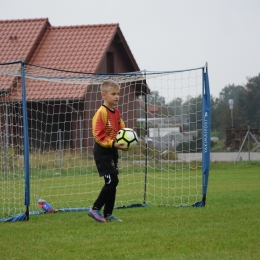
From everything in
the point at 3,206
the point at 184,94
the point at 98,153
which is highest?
the point at 184,94

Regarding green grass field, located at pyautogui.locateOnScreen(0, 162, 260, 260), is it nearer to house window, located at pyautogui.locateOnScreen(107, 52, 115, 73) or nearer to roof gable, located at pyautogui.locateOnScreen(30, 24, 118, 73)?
roof gable, located at pyautogui.locateOnScreen(30, 24, 118, 73)

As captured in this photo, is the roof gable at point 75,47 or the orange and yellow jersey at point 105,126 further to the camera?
the roof gable at point 75,47

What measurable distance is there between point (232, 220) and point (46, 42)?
2535cm

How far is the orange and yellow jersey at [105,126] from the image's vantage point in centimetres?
994

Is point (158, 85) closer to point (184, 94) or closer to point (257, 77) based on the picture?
point (184, 94)

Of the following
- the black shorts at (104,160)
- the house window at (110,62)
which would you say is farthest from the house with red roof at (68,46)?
the black shorts at (104,160)

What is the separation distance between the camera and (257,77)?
48.4 metres

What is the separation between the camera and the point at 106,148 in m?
10.0

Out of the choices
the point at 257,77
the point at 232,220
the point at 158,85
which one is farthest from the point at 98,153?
the point at 257,77

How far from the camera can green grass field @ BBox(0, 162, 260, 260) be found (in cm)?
726

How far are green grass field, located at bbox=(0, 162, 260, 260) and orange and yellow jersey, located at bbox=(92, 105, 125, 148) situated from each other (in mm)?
1134

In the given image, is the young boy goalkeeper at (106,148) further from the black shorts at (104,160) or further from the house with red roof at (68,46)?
the house with red roof at (68,46)

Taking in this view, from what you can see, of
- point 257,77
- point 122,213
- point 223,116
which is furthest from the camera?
point 257,77

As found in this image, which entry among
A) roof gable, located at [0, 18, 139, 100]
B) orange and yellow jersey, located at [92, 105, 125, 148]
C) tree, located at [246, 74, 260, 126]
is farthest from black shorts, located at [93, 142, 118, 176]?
tree, located at [246, 74, 260, 126]
